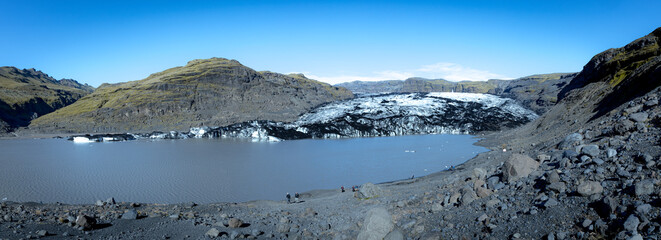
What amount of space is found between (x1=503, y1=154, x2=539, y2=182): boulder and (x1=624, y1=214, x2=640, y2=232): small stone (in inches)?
190

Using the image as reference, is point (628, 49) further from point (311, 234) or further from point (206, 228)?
point (206, 228)

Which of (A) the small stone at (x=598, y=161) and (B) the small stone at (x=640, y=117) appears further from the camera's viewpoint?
(B) the small stone at (x=640, y=117)

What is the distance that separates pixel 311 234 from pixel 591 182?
27.2ft

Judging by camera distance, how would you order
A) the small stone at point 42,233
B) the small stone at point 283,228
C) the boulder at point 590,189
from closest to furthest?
the boulder at point 590,189 < the small stone at point 42,233 < the small stone at point 283,228

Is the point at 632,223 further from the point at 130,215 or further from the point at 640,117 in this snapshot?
the point at 130,215

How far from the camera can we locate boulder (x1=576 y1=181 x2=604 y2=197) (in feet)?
26.0

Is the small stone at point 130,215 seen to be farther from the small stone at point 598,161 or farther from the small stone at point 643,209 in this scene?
the small stone at point 598,161

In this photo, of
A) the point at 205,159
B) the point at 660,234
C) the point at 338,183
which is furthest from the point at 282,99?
the point at 660,234

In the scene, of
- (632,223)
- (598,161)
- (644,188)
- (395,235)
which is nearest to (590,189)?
(644,188)

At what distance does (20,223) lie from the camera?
11.4m

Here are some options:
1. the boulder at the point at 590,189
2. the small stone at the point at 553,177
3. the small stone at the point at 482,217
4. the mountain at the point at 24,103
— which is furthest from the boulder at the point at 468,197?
the mountain at the point at 24,103

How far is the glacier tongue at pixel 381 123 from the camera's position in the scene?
242 ft

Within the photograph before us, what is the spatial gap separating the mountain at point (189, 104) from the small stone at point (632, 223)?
291 feet

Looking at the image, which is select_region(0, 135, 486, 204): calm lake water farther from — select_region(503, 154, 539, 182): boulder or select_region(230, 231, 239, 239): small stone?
select_region(503, 154, 539, 182): boulder
